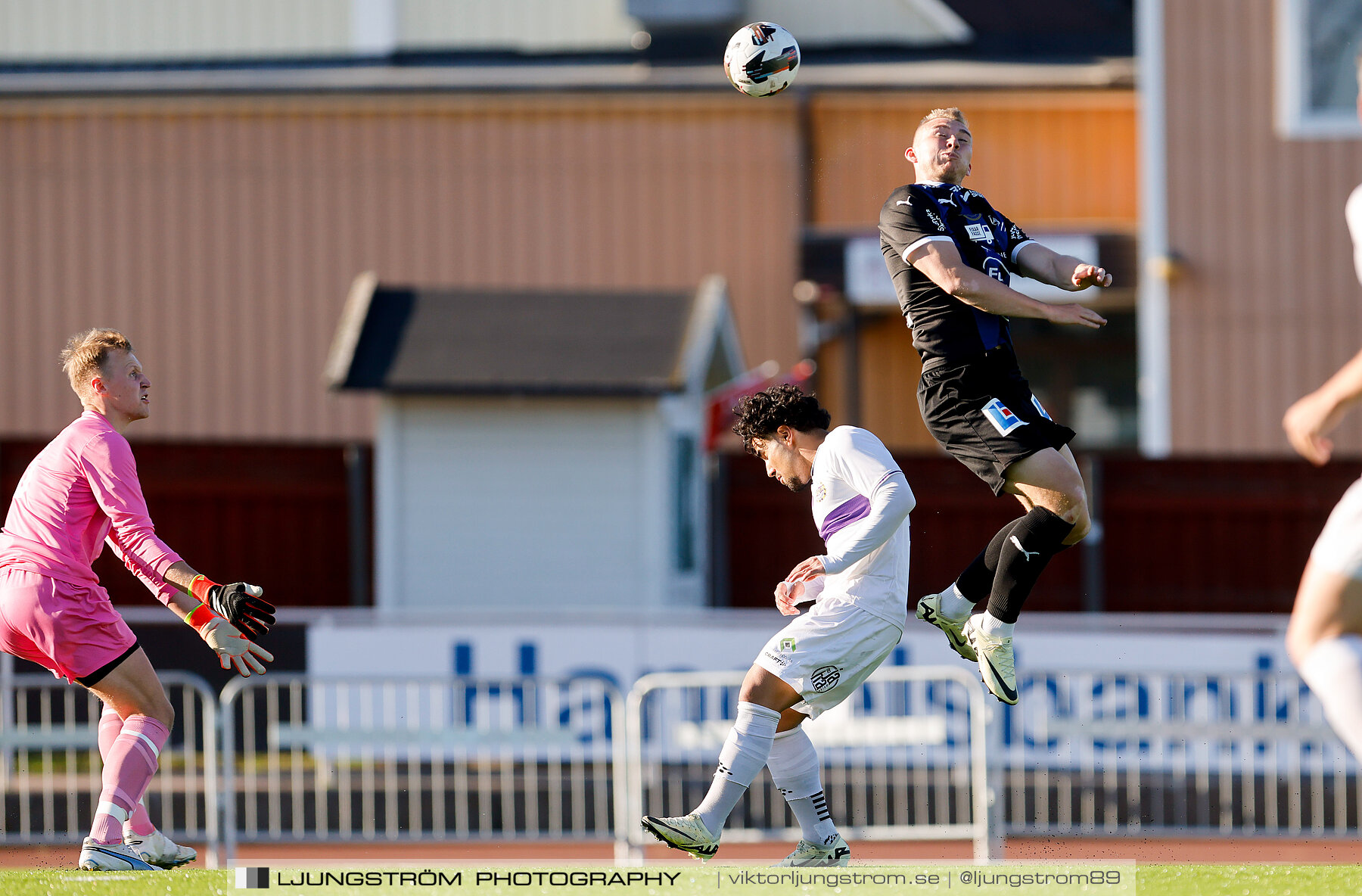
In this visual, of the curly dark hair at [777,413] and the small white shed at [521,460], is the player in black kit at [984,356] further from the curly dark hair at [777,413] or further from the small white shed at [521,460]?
the small white shed at [521,460]

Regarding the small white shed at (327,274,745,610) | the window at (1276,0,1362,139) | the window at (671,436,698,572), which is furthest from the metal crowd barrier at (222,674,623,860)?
the window at (1276,0,1362,139)

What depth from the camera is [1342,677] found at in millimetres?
4141

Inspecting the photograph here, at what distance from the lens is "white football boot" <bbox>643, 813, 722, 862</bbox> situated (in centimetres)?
A: 509

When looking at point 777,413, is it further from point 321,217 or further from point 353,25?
point 353,25

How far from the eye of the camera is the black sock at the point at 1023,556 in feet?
16.9

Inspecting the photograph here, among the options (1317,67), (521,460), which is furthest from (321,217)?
(1317,67)

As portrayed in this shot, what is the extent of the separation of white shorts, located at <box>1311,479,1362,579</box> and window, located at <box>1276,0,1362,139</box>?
12.1 metres

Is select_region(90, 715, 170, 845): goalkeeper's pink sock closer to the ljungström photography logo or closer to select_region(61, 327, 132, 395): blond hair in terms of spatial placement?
the ljungström photography logo

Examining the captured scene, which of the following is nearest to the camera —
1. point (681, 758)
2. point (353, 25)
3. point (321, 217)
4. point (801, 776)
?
point (801, 776)

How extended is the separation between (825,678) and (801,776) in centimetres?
44

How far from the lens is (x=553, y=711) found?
35.7ft

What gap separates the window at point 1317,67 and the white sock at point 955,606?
37.8 ft

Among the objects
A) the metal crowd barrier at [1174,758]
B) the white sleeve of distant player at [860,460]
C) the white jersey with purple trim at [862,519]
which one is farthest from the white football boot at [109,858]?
the metal crowd barrier at [1174,758]

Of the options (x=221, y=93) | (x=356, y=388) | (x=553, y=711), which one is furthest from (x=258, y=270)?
(x=553, y=711)
